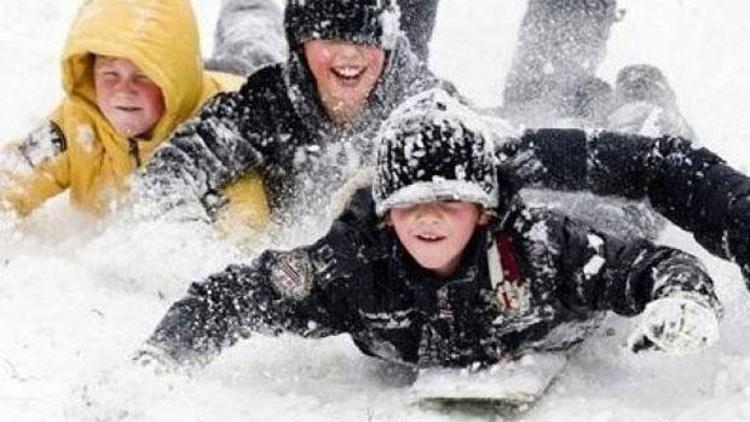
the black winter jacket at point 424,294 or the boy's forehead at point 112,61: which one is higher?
the boy's forehead at point 112,61

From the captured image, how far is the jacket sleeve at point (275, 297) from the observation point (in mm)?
3641

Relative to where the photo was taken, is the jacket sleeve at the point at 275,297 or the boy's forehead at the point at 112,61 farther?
the boy's forehead at the point at 112,61

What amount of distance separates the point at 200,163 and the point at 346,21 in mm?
711

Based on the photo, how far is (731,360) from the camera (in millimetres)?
3475

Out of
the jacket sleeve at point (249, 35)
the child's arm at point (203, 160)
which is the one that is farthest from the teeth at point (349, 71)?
the jacket sleeve at point (249, 35)

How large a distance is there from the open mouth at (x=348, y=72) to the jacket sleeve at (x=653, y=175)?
0.82 m

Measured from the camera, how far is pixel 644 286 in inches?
133

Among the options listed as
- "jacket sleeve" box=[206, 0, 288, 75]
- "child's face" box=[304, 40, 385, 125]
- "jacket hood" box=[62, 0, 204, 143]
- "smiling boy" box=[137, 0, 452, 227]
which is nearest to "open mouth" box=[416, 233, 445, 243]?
"smiling boy" box=[137, 0, 452, 227]

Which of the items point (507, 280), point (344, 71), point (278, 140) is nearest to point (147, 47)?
point (278, 140)

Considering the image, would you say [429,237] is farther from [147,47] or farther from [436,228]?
[147,47]

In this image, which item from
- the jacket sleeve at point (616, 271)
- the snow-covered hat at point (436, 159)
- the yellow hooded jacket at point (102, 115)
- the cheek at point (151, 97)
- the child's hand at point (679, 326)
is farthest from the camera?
the cheek at point (151, 97)

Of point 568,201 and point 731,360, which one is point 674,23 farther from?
point 731,360

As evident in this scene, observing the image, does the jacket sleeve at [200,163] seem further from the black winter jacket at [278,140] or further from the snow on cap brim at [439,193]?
the snow on cap brim at [439,193]

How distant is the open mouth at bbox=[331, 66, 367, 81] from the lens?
15.0 feet
